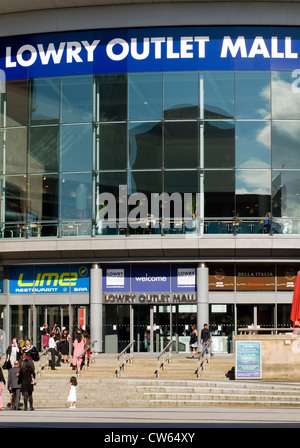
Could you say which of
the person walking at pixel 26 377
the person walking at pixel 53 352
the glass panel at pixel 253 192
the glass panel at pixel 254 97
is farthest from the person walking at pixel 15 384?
the glass panel at pixel 254 97

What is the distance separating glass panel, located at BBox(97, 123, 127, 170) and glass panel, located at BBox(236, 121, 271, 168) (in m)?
5.36

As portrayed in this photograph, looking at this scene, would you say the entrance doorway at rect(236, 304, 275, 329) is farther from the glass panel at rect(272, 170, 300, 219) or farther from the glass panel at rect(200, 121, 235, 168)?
the glass panel at rect(200, 121, 235, 168)

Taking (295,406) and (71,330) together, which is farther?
(71,330)

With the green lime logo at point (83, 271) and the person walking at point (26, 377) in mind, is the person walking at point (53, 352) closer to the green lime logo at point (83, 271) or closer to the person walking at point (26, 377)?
the green lime logo at point (83, 271)

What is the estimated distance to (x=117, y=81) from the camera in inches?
1321

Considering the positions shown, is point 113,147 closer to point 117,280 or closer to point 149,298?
point 117,280

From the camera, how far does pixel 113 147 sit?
33531mm

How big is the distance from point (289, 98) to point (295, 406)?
17.1 meters

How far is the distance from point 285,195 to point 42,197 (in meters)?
11.6

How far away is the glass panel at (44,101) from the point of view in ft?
112

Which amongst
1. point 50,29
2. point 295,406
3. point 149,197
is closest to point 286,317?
point 149,197

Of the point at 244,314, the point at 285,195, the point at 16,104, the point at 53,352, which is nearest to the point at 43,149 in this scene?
the point at 16,104

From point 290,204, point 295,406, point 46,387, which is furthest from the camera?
point 290,204

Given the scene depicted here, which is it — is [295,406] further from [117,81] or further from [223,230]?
[117,81]
